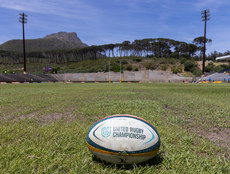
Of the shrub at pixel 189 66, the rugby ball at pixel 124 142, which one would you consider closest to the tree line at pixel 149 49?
the shrub at pixel 189 66

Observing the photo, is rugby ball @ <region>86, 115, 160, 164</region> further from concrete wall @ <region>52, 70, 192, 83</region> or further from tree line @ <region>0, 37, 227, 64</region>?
tree line @ <region>0, 37, 227, 64</region>

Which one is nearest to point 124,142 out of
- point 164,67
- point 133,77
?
point 133,77

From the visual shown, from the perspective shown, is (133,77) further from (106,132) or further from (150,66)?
(106,132)

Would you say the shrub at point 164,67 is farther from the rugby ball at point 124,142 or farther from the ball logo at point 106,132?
the ball logo at point 106,132

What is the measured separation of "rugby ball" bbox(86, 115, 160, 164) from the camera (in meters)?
1.83

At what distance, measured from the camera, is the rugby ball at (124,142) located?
1.83 meters

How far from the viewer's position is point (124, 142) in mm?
1841

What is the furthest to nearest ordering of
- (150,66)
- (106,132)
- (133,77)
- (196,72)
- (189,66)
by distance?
(150,66) → (189,66) → (196,72) → (133,77) → (106,132)

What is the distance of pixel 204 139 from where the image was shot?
9.26 ft

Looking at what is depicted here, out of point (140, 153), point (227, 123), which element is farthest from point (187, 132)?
point (140, 153)

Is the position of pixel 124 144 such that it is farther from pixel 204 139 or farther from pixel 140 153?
pixel 204 139

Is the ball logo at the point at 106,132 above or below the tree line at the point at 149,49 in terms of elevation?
below

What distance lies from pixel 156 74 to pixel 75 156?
43164 millimetres

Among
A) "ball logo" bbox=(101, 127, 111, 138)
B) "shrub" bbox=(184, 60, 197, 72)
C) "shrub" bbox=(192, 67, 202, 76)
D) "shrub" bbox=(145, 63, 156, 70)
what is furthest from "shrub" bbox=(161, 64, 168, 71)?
"ball logo" bbox=(101, 127, 111, 138)
